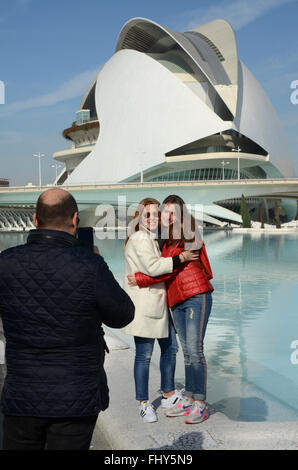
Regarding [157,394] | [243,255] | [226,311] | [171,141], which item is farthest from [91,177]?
[157,394]

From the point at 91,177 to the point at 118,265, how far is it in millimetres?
42738

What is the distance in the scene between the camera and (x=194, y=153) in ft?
182

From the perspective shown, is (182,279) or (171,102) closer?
(182,279)

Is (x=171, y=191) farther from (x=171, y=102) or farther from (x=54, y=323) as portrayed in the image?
(x=54, y=323)

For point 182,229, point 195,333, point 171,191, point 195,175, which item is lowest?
point 195,333

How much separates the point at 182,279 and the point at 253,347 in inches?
127

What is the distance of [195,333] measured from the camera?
3.54 m

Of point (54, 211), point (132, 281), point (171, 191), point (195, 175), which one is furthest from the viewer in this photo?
point (195, 175)

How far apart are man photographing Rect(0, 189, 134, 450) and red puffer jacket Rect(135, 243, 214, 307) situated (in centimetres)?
152

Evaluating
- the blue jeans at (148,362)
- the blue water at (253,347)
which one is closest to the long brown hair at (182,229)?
the blue jeans at (148,362)

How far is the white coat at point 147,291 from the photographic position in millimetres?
3439

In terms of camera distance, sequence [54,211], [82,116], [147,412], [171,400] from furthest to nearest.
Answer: [82,116], [171,400], [147,412], [54,211]

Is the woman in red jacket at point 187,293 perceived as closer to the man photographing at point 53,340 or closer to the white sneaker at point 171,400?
the white sneaker at point 171,400

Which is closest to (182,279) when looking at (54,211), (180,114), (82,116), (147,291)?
(147,291)
